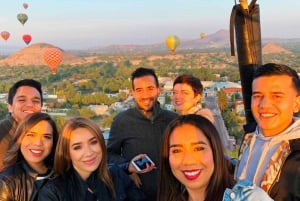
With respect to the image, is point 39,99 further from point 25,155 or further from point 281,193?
point 281,193

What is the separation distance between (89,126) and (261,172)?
0.66 meters

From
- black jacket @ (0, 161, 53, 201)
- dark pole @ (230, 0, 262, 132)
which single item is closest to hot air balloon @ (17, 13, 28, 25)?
dark pole @ (230, 0, 262, 132)

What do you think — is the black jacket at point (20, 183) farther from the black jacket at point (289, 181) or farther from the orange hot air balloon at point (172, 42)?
the orange hot air balloon at point (172, 42)

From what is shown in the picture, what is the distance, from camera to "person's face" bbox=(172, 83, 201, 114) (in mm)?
2273

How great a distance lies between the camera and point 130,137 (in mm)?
2293

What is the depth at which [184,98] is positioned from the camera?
229 centimetres

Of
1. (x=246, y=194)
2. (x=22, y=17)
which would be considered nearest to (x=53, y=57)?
(x=22, y=17)

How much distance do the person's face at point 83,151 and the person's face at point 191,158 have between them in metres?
0.43

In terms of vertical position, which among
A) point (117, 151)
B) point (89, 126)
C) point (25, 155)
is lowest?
point (117, 151)

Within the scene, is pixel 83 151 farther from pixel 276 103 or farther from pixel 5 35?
pixel 5 35

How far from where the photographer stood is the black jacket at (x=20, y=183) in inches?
59.9

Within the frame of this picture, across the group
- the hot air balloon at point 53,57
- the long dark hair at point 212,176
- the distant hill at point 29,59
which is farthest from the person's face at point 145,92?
the distant hill at point 29,59

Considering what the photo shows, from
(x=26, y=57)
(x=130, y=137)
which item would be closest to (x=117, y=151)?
A: (x=130, y=137)

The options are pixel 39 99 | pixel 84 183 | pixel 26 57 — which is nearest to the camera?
pixel 84 183
